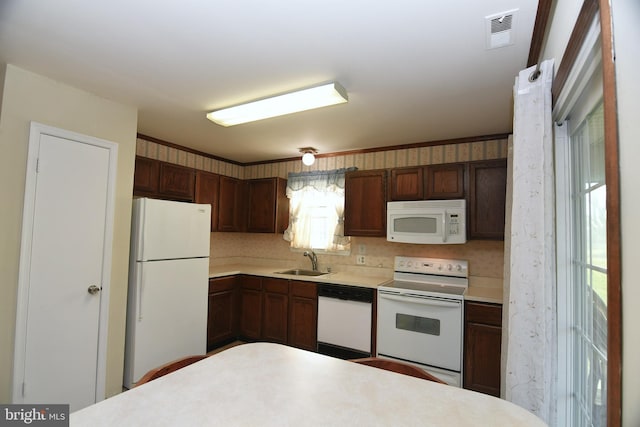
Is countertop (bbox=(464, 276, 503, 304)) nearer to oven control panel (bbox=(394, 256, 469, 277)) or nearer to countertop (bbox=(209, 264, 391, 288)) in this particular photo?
oven control panel (bbox=(394, 256, 469, 277))

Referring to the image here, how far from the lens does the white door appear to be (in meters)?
2.00

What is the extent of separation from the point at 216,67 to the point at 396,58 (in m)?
1.05

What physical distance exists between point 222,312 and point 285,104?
8.05 ft

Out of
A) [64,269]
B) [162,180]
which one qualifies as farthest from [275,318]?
[64,269]

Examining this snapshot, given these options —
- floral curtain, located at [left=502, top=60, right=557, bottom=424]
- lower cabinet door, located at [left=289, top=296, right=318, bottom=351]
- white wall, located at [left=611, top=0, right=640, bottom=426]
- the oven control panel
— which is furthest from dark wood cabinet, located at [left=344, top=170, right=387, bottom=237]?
white wall, located at [left=611, top=0, right=640, bottom=426]

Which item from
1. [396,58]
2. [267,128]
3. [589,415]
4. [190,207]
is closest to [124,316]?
[190,207]

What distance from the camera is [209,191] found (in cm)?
382

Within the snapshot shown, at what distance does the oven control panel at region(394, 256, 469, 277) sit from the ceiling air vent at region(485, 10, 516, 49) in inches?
81.6

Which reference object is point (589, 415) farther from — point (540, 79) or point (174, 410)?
point (174, 410)

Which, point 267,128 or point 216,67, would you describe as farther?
point 267,128

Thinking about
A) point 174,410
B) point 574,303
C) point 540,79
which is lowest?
point 174,410

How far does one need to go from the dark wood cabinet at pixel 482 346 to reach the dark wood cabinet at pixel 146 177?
3120 millimetres

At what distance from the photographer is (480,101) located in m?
2.30

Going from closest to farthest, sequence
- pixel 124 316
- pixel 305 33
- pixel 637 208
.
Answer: pixel 637 208 < pixel 305 33 < pixel 124 316
